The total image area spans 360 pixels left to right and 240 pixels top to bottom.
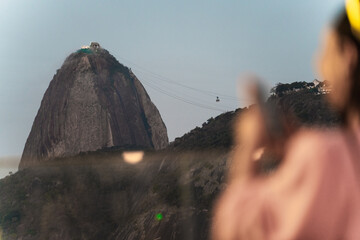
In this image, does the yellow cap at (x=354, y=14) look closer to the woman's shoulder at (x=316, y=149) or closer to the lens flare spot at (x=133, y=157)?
the woman's shoulder at (x=316, y=149)

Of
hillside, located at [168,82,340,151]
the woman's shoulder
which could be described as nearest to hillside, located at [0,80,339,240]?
hillside, located at [168,82,340,151]

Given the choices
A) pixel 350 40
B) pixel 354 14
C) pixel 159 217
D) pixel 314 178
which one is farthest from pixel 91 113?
pixel 314 178

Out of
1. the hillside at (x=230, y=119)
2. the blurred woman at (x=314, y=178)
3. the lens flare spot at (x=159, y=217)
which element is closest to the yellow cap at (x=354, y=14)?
the blurred woman at (x=314, y=178)

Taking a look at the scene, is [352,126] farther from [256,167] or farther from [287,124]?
[256,167]

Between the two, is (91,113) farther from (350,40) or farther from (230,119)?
(350,40)

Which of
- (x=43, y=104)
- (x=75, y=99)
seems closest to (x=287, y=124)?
(x=75, y=99)

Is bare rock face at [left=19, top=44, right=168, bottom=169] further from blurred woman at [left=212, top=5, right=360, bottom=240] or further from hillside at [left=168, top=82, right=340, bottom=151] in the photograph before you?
blurred woman at [left=212, top=5, right=360, bottom=240]
